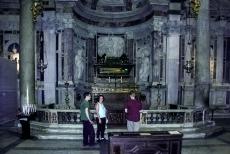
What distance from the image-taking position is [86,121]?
11656 millimetres

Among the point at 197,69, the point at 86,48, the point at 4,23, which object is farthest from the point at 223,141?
the point at 4,23

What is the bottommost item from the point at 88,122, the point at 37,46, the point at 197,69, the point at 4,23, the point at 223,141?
the point at 223,141

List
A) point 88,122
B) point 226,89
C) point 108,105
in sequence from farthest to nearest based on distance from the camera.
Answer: point 226,89
point 108,105
point 88,122

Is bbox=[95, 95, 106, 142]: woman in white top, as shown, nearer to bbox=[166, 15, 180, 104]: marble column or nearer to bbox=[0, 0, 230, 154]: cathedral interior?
bbox=[0, 0, 230, 154]: cathedral interior

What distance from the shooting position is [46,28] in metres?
21.4

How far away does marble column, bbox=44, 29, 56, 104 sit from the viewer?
21328 mm

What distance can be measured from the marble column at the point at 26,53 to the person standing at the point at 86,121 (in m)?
4.77

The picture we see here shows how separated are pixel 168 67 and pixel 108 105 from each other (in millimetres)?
4771

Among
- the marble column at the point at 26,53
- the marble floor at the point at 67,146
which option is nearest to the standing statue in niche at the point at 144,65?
the marble column at the point at 26,53

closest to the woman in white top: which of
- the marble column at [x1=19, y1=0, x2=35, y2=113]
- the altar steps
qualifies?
the altar steps

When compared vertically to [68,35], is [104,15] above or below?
above

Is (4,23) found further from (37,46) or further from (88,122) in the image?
(88,122)

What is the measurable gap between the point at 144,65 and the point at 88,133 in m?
12.3

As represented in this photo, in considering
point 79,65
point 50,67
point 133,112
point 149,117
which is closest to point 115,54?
point 79,65
